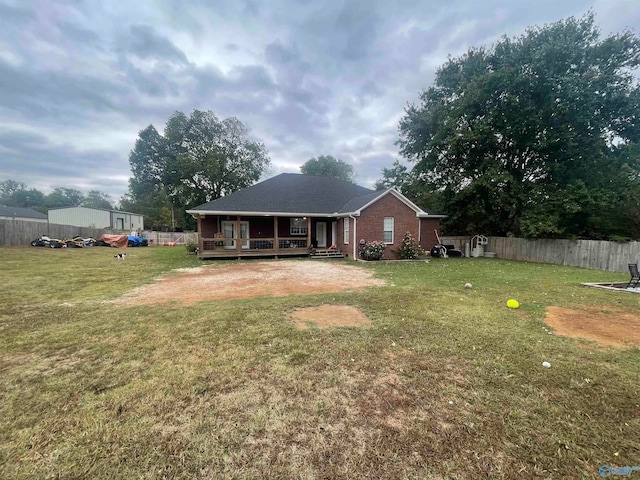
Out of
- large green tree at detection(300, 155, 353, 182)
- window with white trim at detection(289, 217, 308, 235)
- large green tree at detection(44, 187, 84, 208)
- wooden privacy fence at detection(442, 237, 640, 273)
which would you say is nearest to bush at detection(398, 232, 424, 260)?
wooden privacy fence at detection(442, 237, 640, 273)

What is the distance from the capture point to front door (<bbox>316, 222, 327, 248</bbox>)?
19203 millimetres

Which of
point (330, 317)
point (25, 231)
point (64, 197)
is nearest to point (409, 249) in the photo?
point (330, 317)

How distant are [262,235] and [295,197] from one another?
3455 millimetres

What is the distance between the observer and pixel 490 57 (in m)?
18.6

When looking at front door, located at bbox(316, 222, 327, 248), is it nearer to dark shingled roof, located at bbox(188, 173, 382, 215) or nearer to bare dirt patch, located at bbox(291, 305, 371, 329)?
dark shingled roof, located at bbox(188, 173, 382, 215)

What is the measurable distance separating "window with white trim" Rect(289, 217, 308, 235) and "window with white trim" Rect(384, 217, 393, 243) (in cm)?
542

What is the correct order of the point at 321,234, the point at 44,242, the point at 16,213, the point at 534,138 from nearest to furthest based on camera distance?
the point at 534,138 → the point at 321,234 → the point at 44,242 → the point at 16,213

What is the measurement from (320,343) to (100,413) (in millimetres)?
2616

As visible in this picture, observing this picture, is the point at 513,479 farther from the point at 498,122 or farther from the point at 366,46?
the point at 498,122

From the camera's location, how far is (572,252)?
564 inches

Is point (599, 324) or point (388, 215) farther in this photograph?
point (388, 215)

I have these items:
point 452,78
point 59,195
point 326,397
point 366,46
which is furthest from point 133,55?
point 59,195

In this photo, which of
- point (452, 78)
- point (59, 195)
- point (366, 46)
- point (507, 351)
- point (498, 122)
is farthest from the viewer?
point (59, 195)

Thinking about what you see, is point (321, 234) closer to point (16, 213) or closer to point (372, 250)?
point (372, 250)
